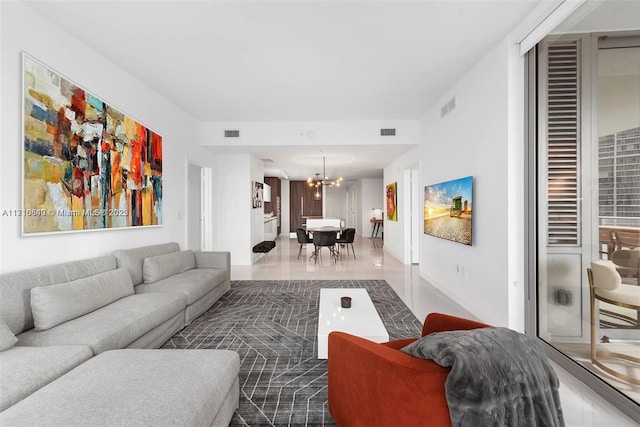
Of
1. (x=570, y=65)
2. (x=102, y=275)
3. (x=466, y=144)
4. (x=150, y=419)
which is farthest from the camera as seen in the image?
(x=466, y=144)

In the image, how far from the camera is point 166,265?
3.54m

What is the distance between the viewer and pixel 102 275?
2.63 m

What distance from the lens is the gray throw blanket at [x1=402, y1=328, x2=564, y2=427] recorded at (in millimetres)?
1013

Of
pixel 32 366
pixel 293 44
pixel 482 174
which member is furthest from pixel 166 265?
pixel 482 174

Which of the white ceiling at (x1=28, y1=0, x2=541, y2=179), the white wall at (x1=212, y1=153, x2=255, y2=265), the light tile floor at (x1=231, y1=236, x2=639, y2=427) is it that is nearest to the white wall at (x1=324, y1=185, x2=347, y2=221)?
the light tile floor at (x1=231, y1=236, x2=639, y2=427)

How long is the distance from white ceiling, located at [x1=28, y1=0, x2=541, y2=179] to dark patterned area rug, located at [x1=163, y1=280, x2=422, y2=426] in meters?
3.04

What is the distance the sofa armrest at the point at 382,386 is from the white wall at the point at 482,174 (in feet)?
7.30

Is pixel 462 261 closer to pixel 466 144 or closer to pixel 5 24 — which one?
pixel 466 144

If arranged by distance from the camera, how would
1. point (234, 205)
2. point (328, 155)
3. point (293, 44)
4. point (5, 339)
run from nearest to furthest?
point (5, 339)
point (293, 44)
point (234, 205)
point (328, 155)

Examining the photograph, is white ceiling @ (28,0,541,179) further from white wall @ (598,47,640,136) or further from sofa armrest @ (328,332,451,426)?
sofa armrest @ (328,332,451,426)

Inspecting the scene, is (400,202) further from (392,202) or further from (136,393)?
(136,393)

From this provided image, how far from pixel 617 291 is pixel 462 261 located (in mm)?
1850

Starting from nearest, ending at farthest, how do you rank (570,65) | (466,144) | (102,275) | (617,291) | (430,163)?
1. (617,291)
2. (570,65)
3. (102,275)
4. (466,144)
5. (430,163)

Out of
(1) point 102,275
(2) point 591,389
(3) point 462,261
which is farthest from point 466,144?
(1) point 102,275
